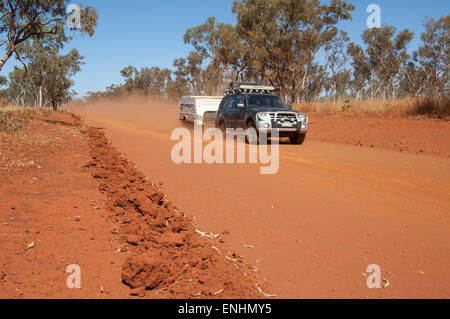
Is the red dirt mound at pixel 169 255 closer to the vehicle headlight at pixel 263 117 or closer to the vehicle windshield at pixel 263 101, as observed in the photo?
the vehicle headlight at pixel 263 117

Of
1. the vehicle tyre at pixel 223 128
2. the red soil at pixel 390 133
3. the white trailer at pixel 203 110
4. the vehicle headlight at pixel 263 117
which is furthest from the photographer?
the white trailer at pixel 203 110

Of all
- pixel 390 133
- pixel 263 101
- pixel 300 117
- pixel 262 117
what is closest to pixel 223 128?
pixel 263 101

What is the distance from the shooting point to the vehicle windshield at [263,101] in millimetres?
14602

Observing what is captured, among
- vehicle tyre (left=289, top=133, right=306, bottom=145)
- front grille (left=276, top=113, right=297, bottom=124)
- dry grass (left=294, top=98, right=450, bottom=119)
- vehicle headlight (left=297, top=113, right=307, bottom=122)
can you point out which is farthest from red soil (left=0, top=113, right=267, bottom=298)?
dry grass (left=294, top=98, right=450, bottom=119)

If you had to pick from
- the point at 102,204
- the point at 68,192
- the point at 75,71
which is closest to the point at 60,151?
the point at 68,192

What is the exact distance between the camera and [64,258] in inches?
139

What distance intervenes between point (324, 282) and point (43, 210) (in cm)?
351

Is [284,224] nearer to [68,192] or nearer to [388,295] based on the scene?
[388,295]

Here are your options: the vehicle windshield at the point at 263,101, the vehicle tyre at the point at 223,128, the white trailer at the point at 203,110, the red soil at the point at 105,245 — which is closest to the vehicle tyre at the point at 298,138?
the vehicle windshield at the point at 263,101

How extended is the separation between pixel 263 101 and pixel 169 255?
11.7 metres

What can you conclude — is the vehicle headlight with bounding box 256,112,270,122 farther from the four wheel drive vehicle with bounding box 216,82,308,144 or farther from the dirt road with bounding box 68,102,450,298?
the dirt road with bounding box 68,102,450,298

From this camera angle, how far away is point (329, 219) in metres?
4.88

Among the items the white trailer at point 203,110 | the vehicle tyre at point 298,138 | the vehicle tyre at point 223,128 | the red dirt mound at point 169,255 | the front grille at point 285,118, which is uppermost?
the white trailer at point 203,110

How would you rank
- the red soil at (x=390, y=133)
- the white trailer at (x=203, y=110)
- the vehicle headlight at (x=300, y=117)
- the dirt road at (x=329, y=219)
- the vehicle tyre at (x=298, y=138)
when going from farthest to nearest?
the white trailer at (x=203, y=110)
the vehicle tyre at (x=298, y=138)
the vehicle headlight at (x=300, y=117)
the red soil at (x=390, y=133)
the dirt road at (x=329, y=219)
